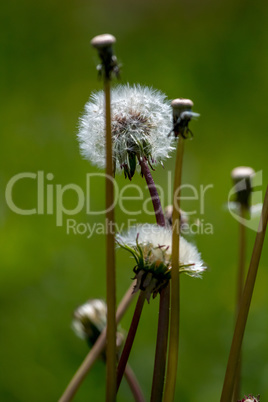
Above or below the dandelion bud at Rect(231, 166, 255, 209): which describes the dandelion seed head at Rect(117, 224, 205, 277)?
below

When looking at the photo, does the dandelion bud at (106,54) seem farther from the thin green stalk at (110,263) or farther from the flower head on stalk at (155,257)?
the flower head on stalk at (155,257)

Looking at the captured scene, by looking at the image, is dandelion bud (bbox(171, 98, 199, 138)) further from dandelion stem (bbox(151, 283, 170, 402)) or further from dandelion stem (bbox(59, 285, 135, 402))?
dandelion stem (bbox(59, 285, 135, 402))

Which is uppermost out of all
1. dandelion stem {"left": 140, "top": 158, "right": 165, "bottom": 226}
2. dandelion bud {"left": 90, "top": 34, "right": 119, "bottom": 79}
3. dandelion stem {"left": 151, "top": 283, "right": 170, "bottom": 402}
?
dandelion bud {"left": 90, "top": 34, "right": 119, "bottom": 79}

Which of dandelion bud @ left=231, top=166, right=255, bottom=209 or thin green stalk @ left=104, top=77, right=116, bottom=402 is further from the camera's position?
dandelion bud @ left=231, top=166, right=255, bottom=209

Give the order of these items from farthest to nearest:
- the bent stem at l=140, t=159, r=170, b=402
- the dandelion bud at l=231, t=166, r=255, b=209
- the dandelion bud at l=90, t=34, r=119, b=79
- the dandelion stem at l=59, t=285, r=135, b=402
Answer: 1. the dandelion bud at l=231, t=166, r=255, b=209
2. the dandelion stem at l=59, t=285, r=135, b=402
3. the bent stem at l=140, t=159, r=170, b=402
4. the dandelion bud at l=90, t=34, r=119, b=79

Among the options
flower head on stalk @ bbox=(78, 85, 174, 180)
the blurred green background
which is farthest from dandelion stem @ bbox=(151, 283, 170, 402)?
the blurred green background

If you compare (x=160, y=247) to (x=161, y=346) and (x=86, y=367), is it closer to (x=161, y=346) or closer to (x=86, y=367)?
(x=161, y=346)
